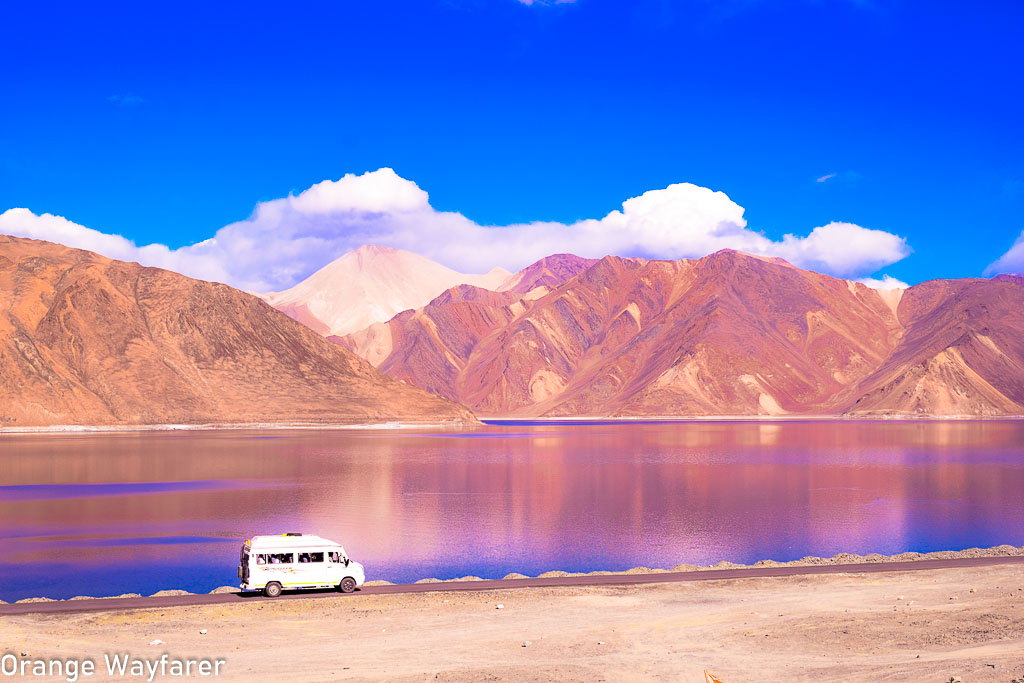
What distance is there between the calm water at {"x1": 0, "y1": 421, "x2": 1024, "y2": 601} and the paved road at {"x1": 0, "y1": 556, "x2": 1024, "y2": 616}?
3832 mm

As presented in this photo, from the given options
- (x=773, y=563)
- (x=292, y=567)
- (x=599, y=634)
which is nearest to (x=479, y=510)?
(x=773, y=563)

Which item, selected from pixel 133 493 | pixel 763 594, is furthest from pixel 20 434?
pixel 763 594

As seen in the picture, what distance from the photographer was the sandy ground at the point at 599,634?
19.3 meters

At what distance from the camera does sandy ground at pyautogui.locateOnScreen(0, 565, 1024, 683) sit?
19312mm

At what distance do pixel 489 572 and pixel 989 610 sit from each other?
15.4 metres

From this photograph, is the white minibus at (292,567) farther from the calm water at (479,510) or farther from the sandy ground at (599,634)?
the calm water at (479,510)

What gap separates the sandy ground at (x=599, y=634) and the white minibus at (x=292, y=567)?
1041mm

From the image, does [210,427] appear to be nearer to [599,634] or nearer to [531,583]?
[531,583]

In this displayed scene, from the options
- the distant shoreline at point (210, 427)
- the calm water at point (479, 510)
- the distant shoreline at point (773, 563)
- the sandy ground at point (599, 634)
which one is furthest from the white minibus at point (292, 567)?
the distant shoreline at point (210, 427)

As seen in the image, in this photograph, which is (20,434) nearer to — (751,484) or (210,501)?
(210,501)

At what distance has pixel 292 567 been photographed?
2770 centimetres

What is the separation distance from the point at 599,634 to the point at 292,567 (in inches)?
375

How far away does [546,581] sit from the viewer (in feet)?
97.2

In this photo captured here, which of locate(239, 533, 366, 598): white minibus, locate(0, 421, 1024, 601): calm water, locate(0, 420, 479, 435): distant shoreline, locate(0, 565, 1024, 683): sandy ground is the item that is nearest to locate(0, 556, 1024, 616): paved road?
locate(239, 533, 366, 598): white minibus
